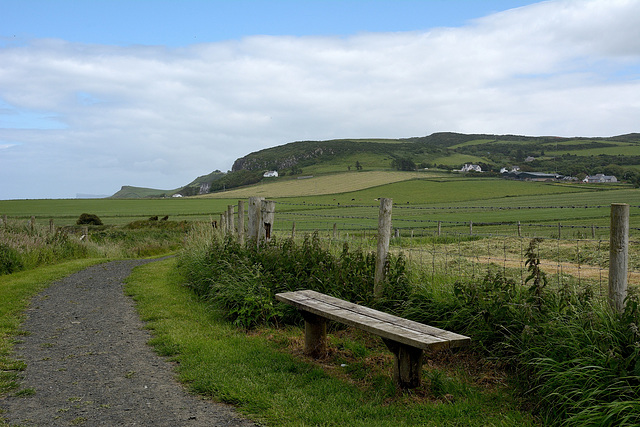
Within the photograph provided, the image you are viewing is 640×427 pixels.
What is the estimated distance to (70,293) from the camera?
1064 cm

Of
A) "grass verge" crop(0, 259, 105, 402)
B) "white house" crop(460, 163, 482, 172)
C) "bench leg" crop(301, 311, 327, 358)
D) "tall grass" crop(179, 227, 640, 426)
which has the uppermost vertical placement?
"white house" crop(460, 163, 482, 172)

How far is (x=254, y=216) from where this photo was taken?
33.0 ft

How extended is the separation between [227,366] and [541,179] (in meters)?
86.5

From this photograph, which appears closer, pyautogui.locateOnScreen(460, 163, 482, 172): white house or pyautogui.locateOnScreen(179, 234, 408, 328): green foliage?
pyautogui.locateOnScreen(179, 234, 408, 328): green foliage

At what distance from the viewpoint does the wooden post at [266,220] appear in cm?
977

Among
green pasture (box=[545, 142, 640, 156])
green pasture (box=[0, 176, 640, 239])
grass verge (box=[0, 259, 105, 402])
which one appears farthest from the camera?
green pasture (box=[545, 142, 640, 156])

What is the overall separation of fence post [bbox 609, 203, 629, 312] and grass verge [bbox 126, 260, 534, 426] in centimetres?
129

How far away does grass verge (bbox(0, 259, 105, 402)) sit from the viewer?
545 centimetres

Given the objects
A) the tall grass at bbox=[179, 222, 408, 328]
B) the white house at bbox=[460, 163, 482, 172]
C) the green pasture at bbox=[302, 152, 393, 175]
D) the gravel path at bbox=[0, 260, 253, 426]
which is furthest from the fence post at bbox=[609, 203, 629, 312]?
the green pasture at bbox=[302, 152, 393, 175]

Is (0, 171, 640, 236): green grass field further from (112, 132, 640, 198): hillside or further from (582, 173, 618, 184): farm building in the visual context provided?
(112, 132, 640, 198): hillside

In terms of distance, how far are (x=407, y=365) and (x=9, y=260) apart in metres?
13.2

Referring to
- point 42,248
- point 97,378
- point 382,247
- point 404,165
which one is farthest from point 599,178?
point 97,378

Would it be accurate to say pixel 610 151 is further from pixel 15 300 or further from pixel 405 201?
pixel 15 300

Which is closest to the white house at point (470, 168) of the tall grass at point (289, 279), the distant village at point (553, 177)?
the distant village at point (553, 177)
